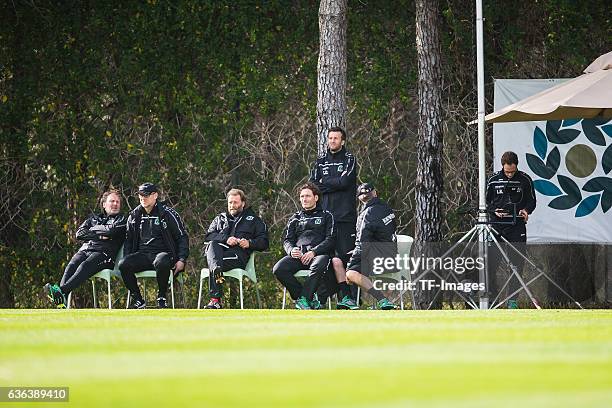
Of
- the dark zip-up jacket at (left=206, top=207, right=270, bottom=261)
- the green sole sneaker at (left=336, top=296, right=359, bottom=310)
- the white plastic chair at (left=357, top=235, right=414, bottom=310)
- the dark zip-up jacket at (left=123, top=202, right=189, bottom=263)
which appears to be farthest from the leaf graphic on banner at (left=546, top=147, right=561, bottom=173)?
the dark zip-up jacket at (left=123, top=202, right=189, bottom=263)

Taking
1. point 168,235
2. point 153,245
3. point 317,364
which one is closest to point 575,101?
point 168,235

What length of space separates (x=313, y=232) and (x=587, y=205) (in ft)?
10.8

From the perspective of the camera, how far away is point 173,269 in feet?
37.1

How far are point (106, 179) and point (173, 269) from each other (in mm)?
2335

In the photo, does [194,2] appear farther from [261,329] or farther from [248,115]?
[261,329]

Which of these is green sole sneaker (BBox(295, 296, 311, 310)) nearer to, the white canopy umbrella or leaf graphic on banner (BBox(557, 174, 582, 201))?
the white canopy umbrella

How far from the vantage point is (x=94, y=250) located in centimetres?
1154

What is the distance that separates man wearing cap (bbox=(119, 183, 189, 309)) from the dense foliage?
1747 mm

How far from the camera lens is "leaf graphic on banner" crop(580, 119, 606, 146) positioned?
497 inches

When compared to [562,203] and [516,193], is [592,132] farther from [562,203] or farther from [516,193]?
[516,193]

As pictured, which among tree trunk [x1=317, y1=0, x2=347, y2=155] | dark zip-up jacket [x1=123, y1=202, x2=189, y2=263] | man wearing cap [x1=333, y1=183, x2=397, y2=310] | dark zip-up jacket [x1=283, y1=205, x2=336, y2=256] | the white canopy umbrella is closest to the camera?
the white canopy umbrella

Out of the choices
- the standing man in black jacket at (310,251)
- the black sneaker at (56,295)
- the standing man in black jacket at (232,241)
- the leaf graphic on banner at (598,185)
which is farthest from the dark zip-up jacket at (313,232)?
the leaf graphic on banner at (598,185)

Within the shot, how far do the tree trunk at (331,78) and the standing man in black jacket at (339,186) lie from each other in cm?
107

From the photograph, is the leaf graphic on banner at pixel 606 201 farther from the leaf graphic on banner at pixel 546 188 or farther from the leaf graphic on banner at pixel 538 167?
the leaf graphic on banner at pixel 538 167
